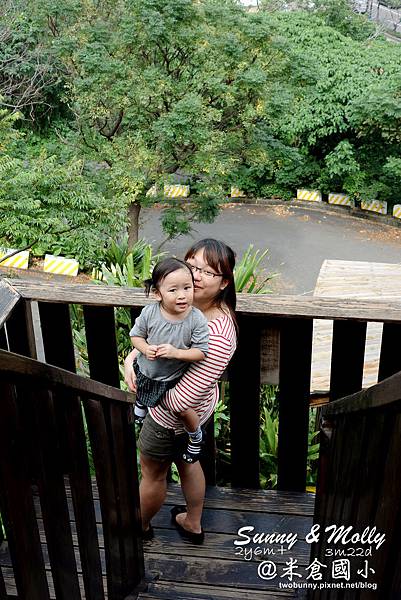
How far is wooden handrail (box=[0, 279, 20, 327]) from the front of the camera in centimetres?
201

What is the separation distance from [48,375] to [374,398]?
58 cm

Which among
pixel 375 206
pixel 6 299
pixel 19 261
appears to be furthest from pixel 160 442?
pixel 375 206

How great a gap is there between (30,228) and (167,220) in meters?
5.71

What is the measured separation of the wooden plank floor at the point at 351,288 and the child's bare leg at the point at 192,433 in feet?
9.58

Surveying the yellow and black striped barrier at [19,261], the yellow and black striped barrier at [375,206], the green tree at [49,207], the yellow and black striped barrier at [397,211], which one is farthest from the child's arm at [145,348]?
the yellow and black striped barrier at [375,206]

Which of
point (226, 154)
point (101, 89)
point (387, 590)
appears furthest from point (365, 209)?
point (387, 590)

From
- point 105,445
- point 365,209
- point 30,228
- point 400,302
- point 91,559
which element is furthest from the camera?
point 365,209

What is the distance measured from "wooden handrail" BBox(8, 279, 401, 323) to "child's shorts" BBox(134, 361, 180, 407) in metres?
0.26

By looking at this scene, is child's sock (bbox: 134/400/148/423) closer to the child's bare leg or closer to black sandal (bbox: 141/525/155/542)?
the child's bare leg

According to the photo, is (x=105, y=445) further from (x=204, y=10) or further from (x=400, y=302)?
(x=204, y=10)

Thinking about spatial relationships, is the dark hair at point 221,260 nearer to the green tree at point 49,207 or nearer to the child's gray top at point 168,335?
the child's gray top at point 168,335

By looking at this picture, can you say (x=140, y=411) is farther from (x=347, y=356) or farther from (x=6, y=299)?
(x=347, y=356)

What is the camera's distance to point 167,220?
47.5 feet

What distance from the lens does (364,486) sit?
1.14 m
